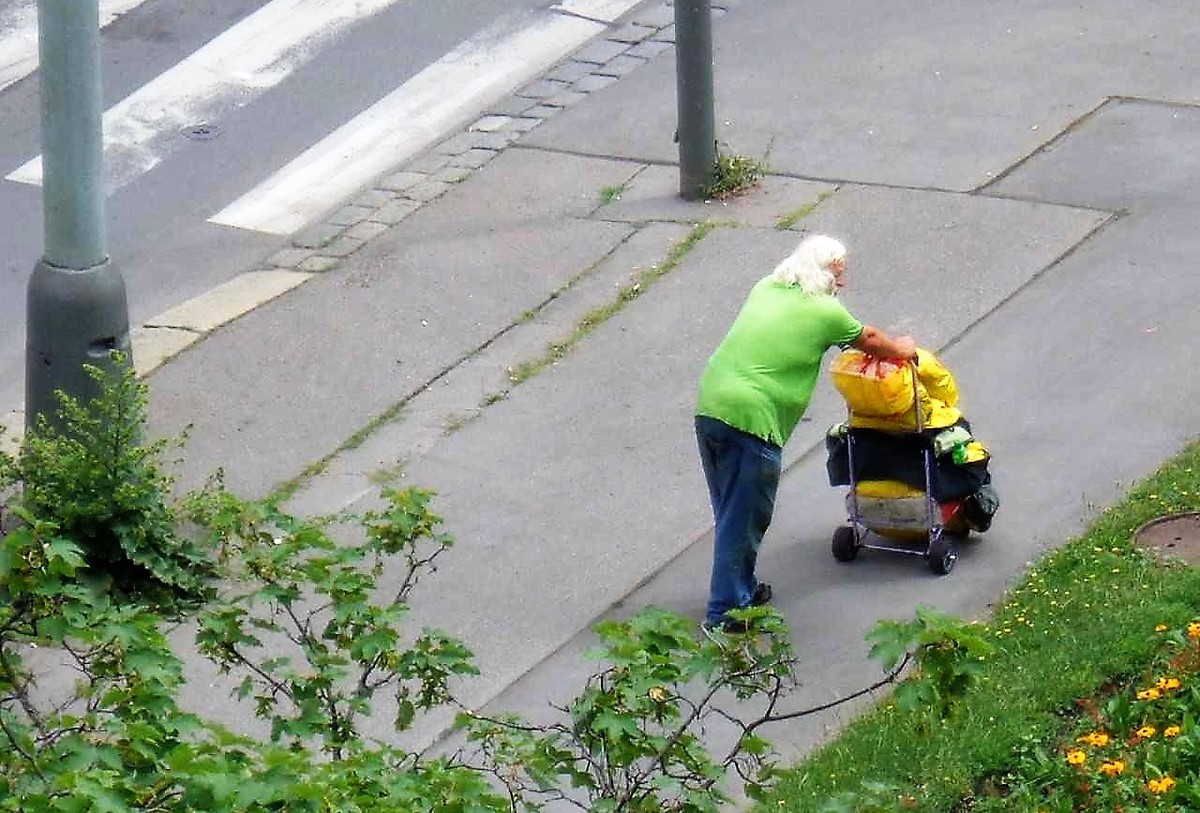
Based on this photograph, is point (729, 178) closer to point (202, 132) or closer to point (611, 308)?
point (611, 308)

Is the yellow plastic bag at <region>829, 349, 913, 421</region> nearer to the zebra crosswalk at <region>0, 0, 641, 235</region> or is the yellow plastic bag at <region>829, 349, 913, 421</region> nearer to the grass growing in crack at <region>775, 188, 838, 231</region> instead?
the grass growing in crack at <region>775, 188, 838, 231</region>

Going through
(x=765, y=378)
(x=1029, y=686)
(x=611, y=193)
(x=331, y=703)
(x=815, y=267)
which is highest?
(x=331, y=703)

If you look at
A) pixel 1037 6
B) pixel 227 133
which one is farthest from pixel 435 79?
pixel 1037 6

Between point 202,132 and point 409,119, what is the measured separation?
1.44 m

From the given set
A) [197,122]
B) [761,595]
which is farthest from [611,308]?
[197,122]

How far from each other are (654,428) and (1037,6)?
6.79m

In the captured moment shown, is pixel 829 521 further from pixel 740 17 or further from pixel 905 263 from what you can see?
pixel 740 17

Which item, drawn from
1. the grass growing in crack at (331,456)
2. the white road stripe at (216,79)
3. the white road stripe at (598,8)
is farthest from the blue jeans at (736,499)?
the white road stripe at (598,8)

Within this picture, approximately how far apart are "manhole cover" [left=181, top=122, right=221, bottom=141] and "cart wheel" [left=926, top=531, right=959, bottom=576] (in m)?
7.27

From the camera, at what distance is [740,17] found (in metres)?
15.4

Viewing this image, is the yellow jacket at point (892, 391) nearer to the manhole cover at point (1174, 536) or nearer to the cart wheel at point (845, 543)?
the cart wheel at point (845, 543)

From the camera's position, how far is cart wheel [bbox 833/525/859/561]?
28.8 feet

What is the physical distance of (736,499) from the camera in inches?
323

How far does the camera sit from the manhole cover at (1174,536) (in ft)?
26.9
